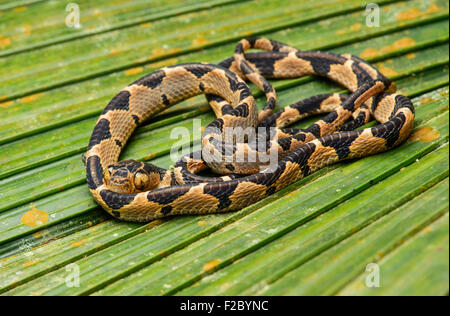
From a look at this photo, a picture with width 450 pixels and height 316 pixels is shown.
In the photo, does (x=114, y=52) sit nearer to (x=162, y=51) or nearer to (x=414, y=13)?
(x=162, y=51)

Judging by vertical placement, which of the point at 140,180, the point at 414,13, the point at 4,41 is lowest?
the point at 140,180

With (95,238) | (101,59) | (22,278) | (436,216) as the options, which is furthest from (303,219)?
(101,59)

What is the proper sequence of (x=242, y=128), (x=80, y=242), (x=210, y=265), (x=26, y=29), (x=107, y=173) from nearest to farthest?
(x=210, y=265) → (x=80, y=242) → (x=107, y=173) → (x=242, y=128) → (x=26, y=29)

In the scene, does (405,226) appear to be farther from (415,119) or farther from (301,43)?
(301,43)

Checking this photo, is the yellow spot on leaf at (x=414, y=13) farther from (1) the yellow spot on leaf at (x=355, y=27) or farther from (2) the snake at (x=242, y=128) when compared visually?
(2) the snake at (x=242, y=128)

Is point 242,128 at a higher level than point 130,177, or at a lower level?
higher

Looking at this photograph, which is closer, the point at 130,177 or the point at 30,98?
the point at 130,177

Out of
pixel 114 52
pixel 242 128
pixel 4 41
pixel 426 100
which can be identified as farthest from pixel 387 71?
pixel 4 41
